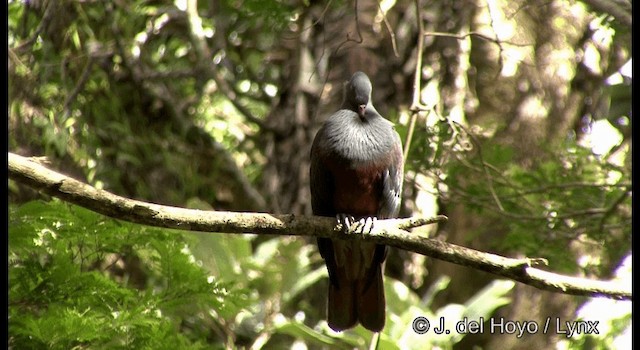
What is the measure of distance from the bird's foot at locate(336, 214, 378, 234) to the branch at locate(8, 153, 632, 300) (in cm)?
15

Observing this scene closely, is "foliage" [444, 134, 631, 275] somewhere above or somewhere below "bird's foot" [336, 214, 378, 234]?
below

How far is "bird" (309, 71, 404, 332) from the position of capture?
11.4 feet

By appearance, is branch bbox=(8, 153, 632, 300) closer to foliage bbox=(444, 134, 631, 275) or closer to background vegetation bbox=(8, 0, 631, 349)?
background vegetation bbox=(8, 0, 631, 349)

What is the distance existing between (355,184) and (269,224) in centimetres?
74

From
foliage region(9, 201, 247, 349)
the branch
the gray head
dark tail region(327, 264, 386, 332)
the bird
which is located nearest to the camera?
the branch

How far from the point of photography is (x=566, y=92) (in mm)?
6320

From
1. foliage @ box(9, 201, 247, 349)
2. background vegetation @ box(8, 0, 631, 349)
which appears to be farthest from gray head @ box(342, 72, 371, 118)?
foliage @ box(9, 201, 247, 349)

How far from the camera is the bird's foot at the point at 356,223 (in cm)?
324

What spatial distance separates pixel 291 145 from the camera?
566 centimetres

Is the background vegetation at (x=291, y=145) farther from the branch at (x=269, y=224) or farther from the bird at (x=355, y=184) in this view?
the branch at (x=269, y=224)

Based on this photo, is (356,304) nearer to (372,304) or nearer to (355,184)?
(372,304)

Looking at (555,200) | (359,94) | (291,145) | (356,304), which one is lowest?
(291,145)

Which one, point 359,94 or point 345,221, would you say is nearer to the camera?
point 345,221

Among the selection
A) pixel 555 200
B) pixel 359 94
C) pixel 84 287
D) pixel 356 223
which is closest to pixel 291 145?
pixel 555 200
